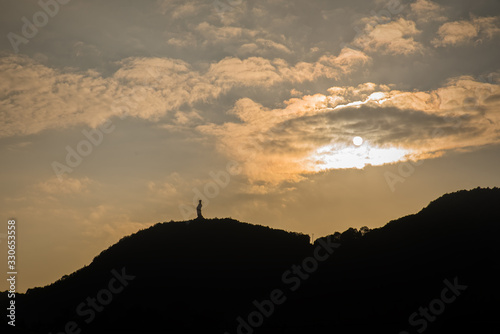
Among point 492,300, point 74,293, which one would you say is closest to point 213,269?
point 74,293

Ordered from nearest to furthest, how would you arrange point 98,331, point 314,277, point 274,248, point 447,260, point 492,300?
point 492,300
point 447,260
point 98,331
point 314,277
point 274,248

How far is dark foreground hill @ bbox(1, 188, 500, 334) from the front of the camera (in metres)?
68.0

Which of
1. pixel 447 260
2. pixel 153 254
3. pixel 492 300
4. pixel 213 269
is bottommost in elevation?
pixel 492 300

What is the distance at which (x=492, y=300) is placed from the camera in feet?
204

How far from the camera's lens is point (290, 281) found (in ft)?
282

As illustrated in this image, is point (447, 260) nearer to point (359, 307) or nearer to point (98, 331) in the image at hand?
point (359, 307)

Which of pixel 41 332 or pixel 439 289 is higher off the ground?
pixel 41 332

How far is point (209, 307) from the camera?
80.6 m

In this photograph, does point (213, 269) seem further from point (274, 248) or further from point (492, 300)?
point (492, 300)

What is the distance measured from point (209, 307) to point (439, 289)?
37880 mm

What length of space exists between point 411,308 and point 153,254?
5061 cm

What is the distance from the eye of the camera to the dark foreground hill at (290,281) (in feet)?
223

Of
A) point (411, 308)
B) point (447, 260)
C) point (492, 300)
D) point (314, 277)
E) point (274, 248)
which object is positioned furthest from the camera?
point (274, 248)

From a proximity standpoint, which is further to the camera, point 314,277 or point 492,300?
point 314,277
